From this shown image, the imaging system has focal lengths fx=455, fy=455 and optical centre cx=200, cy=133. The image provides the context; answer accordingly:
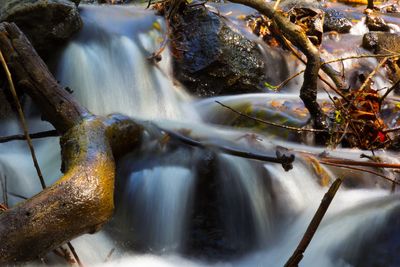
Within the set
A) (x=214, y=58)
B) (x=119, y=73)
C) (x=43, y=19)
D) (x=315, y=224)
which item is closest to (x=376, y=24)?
(x=214, y=58)

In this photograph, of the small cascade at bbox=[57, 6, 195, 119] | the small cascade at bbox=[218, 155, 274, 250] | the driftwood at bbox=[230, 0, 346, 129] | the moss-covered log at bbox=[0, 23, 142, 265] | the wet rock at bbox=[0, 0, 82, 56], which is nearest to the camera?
the moss-covered log at bbox=[0, 23, 142, 265]

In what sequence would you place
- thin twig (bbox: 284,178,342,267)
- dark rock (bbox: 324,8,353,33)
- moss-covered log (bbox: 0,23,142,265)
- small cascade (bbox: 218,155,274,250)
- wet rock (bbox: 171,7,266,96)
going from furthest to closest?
dark rock (bbox: 324,8,353,33)
wet rock (bbox: 171,7,266,96)
small cascade (bbox: 218,155,274,250)
moss-covered log (bbox: 0,23,142,265)
thin twig (bbox: 284,178,342,267)

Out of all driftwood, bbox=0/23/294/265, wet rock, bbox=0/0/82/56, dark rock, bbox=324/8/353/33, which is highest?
driftwood, bbox=0/23/294/265

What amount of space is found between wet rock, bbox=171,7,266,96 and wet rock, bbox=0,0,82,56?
4.59 ft

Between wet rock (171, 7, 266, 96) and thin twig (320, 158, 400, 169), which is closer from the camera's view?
thin twig (320, 158, 400, 169)

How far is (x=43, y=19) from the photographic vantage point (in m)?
4.86

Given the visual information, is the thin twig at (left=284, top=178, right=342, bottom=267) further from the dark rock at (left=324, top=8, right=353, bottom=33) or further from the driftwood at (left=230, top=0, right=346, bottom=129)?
the dark rock at (left=324, top=8, right=353, bottom=33)

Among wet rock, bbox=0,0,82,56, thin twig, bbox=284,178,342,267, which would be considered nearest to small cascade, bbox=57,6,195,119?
wet rock, bbox=0,0,82,56

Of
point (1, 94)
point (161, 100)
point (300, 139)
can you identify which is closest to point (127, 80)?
point (161, 100)

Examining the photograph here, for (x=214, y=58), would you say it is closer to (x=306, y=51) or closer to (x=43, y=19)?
(x=306, y=51)

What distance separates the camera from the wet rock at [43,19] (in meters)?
4.71

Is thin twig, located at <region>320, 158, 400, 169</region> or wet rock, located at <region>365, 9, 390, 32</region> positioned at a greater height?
thin twig, located at <region>320, 158, 400, 169</region>

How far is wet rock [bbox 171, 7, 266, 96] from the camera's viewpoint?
5719 millimetres

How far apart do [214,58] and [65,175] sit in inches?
152
